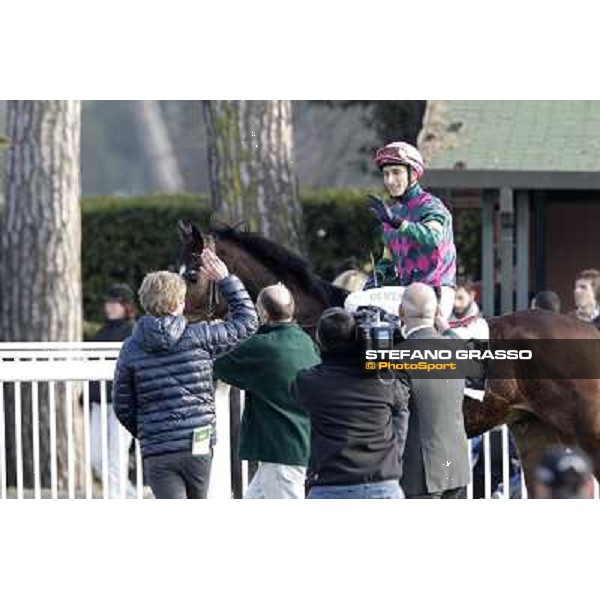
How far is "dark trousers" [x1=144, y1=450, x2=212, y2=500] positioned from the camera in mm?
7312

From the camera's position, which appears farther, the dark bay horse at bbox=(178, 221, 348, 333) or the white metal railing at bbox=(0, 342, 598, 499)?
the dark bay horse at bbox=(178, 221, 348, 333)

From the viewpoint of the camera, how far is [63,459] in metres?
12.4

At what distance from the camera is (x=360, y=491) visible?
6578mm

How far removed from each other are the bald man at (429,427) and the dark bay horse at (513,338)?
1121 mm

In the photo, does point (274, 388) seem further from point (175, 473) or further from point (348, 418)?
point (348, 418)

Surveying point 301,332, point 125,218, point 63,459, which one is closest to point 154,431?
point 301,332

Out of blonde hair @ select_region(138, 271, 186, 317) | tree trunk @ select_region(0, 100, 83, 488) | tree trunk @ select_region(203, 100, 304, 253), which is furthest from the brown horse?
tree trunk @ select_region(0, 100, 83, 488)

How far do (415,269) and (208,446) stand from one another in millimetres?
1411

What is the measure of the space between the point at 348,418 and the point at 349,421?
0.04ft

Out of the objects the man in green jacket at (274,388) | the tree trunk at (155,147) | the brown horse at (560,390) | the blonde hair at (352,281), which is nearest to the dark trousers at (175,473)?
the man in green jacket at (274,388)

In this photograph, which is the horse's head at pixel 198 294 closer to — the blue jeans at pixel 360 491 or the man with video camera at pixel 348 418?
the man with video camera at pixel 348 418

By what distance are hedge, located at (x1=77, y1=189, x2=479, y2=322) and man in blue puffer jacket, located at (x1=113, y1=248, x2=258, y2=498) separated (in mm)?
9285

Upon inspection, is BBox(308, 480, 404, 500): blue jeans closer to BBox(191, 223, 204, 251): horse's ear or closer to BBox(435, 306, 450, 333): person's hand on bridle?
BBox(435, 306, 450, 333): person's hand on bridle
